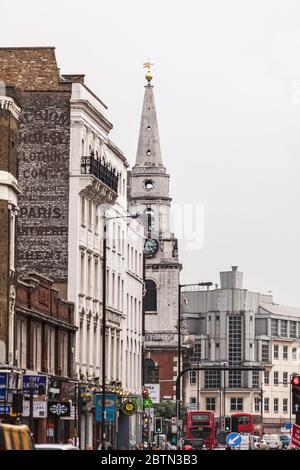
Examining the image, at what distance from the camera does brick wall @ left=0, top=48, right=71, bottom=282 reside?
311ft

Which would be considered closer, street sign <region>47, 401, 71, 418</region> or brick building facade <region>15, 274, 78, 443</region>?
street sign <region>47, 401, 71, 418</region>

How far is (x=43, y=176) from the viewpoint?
9562cm

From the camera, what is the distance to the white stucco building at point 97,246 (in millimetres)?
96000

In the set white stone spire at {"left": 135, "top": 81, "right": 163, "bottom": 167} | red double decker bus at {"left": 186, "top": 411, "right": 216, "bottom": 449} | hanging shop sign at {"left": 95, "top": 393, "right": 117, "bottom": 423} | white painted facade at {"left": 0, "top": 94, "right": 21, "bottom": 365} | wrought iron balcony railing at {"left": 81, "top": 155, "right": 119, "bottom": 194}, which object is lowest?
red double decker bus at {"left": 186, "top": 411, "right": 216, "bottom": 449}

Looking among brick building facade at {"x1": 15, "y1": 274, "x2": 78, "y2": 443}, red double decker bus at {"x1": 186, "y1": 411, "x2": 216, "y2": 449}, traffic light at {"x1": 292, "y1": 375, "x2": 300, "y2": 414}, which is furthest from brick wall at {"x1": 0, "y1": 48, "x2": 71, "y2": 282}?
traffic light at {"x1": 292, "y1": 375, "x2": 300, "y2": 414}

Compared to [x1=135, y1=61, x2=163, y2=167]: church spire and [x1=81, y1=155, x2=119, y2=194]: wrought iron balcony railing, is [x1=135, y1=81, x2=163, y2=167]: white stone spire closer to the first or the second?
[x1=135, y1=61, x2=163, y2=167]: church spire

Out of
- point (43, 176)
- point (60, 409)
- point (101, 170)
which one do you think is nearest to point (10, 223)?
point (60, 409)

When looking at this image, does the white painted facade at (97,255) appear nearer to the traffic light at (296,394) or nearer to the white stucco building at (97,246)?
the white stucco building at (97,246)

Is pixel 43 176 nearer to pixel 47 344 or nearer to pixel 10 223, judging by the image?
pixel 47 344

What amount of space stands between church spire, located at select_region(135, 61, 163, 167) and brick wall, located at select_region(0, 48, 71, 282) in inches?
3699

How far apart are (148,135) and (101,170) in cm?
9189

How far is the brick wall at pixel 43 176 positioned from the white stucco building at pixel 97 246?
20.5 inches

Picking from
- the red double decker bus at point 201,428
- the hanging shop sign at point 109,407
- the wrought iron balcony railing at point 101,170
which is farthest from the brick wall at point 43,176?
the red double decker bus at point 201,428
